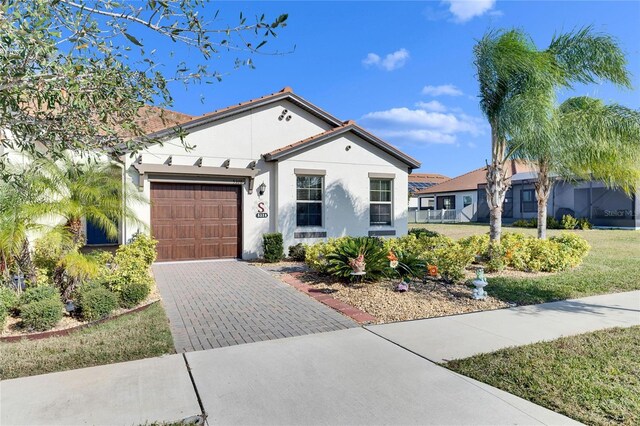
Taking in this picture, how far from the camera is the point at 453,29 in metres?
10.4

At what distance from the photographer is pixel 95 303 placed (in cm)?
610

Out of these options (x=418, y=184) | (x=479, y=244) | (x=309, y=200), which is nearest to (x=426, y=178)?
(x=418, y=184)

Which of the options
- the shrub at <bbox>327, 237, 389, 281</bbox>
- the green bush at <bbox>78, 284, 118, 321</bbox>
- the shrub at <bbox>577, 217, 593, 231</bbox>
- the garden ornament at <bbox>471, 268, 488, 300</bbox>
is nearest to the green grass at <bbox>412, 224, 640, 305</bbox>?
the garden ornament at <bbox>471, 268, 488, 300</bbox>

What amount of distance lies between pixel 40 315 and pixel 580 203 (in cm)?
3365

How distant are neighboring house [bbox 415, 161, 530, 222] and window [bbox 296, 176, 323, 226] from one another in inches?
1018

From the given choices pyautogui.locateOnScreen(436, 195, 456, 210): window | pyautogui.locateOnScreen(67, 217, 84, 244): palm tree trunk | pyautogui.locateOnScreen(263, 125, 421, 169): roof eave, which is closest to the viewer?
pyautogui.locateOnScreen(67, 217, 84, 244): palm tree trunk

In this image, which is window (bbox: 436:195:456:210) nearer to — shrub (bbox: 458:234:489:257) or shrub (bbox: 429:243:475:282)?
shrub (bbox: 458:234:489:257)

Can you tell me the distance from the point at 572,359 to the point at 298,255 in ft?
28.8

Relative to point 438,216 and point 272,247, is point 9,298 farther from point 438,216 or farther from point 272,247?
point 438,216

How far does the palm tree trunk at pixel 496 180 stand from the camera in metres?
11.4

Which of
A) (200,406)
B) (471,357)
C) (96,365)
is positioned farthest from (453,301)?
(96,365)

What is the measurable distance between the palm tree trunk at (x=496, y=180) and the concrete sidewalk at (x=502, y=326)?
442 cm

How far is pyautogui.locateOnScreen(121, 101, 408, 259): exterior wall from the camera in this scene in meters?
12.3

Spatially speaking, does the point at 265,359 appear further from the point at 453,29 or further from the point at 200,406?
the point at 453,29
